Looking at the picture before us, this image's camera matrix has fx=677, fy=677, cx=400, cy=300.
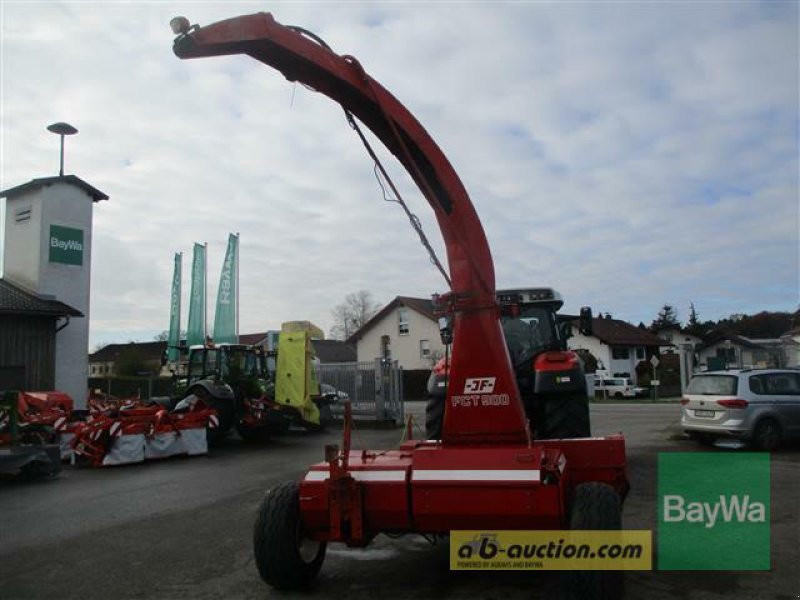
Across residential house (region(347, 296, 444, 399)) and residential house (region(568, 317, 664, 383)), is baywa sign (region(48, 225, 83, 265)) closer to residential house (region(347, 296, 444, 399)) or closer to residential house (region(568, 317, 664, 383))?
residential house (region(347, 296, 444, 399))

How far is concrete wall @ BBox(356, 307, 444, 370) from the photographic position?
48281 mm

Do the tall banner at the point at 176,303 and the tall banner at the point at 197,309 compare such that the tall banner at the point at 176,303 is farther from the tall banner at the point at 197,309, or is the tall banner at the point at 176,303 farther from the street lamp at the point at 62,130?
the street lamp at the point at 62,130

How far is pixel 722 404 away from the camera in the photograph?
42.1 ft

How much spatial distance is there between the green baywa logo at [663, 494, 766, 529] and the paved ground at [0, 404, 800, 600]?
0.22 meters

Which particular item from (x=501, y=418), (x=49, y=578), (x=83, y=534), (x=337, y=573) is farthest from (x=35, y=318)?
(x=501, y=418)

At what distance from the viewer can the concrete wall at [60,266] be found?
66.4 ft

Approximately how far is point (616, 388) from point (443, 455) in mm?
39335

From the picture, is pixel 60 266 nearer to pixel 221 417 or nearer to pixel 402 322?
pixel 221 417

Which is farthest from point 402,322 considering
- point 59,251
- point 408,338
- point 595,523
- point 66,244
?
point 595,523

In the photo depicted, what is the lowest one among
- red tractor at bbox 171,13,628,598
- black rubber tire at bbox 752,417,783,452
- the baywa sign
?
black rubber tire at bbox 752,417,783,452

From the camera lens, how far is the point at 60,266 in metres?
20.7

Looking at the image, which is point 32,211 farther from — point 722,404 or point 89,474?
point 722,404

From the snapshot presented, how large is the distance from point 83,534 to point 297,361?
28.6 feet

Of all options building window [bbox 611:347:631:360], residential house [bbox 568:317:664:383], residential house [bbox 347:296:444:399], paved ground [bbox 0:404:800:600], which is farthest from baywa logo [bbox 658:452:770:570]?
building window [bbox 611:347:631:360]
